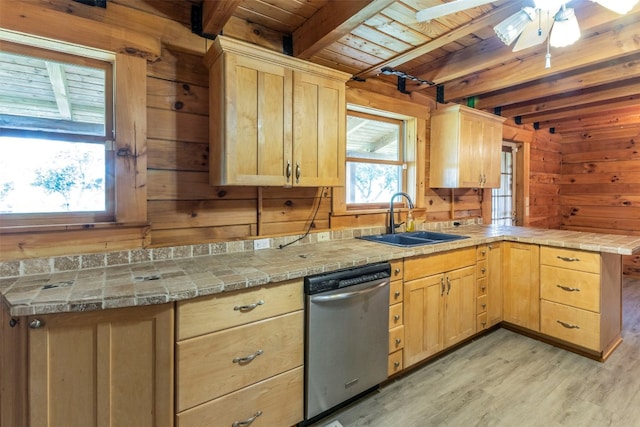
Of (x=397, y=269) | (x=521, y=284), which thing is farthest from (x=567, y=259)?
(x=397, y=269)

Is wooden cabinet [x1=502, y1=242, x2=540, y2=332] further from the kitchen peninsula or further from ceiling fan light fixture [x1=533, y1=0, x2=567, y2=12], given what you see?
ceiling fan light fixture [x1=533, y1=0, x2=567, y2=12]

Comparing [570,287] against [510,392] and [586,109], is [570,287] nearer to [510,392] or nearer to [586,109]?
[510,392]

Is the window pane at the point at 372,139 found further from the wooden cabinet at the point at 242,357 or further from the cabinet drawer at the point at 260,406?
the cabinet drawer at the point at 260,406

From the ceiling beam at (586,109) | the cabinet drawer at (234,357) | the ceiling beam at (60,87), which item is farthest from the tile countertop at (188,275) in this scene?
the ceiling beam at (586,109)

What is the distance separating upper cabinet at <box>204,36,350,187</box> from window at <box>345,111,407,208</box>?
58 centimetres

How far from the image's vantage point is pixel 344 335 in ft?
6.02

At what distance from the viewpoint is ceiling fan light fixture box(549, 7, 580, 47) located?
62.1 inches

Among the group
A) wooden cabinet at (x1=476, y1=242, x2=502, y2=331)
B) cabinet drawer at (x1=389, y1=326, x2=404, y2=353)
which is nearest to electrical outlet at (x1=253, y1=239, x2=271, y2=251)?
cabinet drawer at (x1=389, y1=326, x2=404, y2=353)

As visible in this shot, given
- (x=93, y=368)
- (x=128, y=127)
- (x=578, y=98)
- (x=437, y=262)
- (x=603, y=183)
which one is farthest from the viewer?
(x=603, y=183)

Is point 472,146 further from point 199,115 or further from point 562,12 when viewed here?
point 199,115

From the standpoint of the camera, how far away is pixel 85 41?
1.62 m

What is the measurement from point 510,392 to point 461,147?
2127 mm

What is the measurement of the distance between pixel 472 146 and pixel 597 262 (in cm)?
146

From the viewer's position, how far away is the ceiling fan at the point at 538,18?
1441mm
